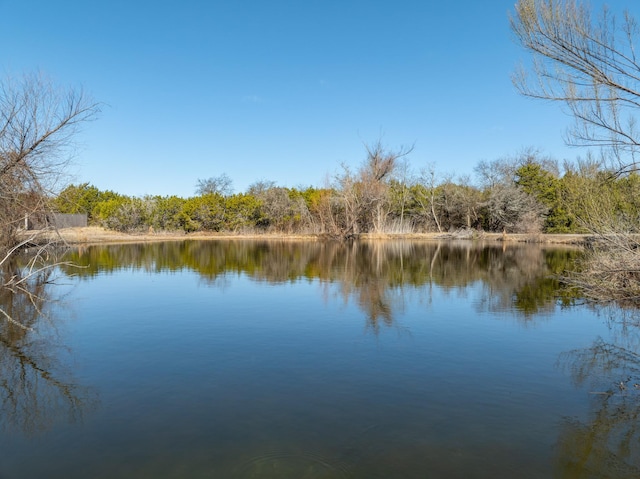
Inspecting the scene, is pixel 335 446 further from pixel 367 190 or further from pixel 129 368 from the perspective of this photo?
pixel 367 190

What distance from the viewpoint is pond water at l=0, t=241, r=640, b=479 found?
4.22 m

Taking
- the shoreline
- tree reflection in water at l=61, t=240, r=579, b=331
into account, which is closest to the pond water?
tree reflection in water at l=61, t=240, r=579, b=331

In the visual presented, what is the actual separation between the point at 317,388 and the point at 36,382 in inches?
149

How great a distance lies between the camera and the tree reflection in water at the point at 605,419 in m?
4.20

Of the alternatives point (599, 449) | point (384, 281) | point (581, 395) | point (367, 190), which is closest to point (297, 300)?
point (384, 281)

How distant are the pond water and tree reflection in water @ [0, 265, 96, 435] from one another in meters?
0.03

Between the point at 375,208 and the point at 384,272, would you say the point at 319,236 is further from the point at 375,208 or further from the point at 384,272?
the point at 384,272

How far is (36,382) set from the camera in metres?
6.11

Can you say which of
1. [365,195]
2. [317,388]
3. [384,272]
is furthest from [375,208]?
[317,388]

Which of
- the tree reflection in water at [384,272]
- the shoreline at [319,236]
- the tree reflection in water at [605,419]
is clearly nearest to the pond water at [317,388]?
the tree reflection in water at [605,419]

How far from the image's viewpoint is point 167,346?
25.5ft

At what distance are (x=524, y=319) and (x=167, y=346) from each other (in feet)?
24.5

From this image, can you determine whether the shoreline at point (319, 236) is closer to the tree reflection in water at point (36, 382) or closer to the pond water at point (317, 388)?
the pond water at point (317, 388)

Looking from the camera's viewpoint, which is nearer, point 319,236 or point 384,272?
point 384,272
